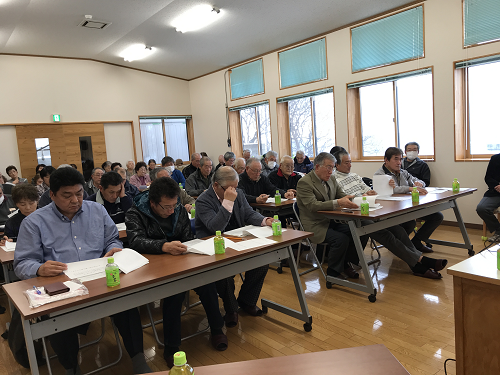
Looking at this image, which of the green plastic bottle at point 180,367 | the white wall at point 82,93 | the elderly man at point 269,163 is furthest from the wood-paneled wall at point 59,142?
the green plastic bottle at point 180,367

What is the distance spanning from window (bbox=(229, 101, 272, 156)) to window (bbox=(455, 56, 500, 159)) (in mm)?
4156

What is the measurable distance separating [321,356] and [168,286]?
3.95ft

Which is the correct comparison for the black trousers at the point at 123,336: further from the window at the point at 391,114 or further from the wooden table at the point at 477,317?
the window at the point at 391,114

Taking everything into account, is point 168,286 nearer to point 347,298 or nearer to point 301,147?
point 347,298

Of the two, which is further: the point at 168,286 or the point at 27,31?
the point at 27,31

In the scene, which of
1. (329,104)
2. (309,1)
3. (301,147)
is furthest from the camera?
(301,147)

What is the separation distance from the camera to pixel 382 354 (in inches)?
44.2

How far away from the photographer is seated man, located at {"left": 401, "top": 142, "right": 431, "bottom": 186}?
229 inches

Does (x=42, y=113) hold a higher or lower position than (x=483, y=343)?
higher

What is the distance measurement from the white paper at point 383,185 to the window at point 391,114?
2.32 m

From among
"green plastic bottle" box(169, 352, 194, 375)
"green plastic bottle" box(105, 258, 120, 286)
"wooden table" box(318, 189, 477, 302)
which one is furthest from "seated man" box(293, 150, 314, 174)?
"green plastic bottle" box(169, 352, 194, 375)

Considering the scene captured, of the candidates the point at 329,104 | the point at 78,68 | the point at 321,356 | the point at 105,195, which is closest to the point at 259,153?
the point at 329,104

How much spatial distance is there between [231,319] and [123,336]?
3.12ft

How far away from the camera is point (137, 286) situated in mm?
1896
